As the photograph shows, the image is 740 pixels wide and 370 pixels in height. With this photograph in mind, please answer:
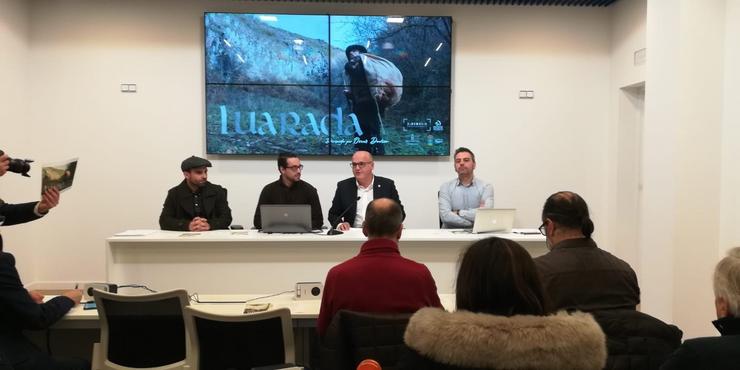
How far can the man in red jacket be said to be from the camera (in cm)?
248

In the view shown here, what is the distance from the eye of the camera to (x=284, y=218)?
14.3 ft

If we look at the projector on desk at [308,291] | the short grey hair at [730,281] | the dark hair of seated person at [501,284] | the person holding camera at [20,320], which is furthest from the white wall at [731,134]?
the person holding camera at [20,320]

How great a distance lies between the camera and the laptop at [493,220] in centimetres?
447

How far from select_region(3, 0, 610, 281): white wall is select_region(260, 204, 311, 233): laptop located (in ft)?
7.54

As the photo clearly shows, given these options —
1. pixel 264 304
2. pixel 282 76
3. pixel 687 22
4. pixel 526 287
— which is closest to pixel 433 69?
pixel 282 76

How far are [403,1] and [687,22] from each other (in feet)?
10.2

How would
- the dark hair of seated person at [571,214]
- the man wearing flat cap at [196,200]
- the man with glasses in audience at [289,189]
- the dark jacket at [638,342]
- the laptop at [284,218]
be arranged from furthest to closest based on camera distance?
the man with glasses in audience at [289,189] < the man wearing flat cap at [196,200] < the laptop at [284,218] < the dark hair of seated person at [571,214] < the dark jacket at [638,342]

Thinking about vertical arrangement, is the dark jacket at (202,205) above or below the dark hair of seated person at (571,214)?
below

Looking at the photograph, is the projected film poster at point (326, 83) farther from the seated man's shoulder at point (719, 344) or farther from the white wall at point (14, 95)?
the seated man's shoulder at point (719, 344)

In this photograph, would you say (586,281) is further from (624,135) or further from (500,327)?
(624,135)

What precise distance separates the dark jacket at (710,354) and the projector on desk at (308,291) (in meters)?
2.17

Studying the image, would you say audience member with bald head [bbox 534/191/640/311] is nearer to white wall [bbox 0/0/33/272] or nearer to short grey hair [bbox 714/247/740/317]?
short grey hair [bbox 714/247/740/317]

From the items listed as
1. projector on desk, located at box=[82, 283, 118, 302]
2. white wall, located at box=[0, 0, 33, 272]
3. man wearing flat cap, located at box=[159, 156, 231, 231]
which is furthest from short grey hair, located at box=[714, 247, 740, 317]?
white wall, located at box=[0, 0, 33, 272]

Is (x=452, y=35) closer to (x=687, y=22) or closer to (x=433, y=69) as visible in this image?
(x=433, y=69)
